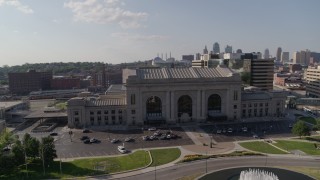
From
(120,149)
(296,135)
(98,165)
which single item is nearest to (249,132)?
(296,135)

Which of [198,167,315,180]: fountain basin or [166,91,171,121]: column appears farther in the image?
[166,91,171,121]: column

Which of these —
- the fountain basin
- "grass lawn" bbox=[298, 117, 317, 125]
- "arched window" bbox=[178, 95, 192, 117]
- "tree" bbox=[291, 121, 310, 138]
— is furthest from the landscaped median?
"grass lawn" bbox=[298, 117, 317, 125]

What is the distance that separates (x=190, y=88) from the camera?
129 meters

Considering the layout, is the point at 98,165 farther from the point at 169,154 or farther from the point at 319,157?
the point at 319,157

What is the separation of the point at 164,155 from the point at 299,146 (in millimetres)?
44399

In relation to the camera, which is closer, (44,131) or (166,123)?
(44,131)

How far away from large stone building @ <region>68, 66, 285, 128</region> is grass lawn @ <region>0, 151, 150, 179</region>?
1608 inches

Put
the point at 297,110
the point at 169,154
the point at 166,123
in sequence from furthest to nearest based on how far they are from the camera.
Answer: the point at 297,110, the point at 166,123, the point at 169,154

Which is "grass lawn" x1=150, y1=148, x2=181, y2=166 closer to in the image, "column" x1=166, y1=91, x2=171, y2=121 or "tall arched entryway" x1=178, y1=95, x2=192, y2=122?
"column" x1=166, y1=91, x2=171, y2=121

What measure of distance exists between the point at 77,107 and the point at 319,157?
90160mm

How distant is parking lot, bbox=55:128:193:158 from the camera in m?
92.9

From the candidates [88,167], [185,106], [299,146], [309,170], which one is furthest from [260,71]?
[88,167]

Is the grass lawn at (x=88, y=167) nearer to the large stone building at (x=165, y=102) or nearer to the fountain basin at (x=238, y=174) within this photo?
the fountain basin at (x=238, y=174)

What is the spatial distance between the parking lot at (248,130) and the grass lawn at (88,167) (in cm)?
3446
